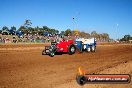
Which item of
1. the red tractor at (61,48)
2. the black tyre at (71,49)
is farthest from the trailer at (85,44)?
the red tractor at (61,48)

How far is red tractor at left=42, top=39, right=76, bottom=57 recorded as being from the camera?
15827 mm

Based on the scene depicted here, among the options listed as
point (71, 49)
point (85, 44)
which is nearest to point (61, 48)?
point (71, 49)

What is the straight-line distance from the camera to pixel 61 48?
16.7 m

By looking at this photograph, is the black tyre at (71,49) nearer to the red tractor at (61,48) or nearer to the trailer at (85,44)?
the red tractor at (61,48)

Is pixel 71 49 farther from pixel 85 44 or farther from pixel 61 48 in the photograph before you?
pixel 85 44

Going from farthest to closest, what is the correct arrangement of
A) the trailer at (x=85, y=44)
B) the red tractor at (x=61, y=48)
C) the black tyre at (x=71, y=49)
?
the trailer at (x=85, y=44)
the black tyre at (x=71, y=49)
the red tractor at (x=61, y=48)

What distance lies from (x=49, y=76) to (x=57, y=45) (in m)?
7.13

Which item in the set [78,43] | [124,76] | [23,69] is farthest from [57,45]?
[124,76]

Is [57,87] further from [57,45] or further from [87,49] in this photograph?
[87,49]

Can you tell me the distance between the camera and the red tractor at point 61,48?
1583 cm

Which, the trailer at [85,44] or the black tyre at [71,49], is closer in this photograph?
the black tyre at [71,49]

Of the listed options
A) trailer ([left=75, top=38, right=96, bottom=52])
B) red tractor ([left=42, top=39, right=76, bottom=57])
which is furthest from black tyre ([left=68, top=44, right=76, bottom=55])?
trailer ([left=75, top=38, right=96, bottom=52])

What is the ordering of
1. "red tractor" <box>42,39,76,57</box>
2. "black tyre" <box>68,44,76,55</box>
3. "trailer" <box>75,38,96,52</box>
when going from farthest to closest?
"trailer" <box>75,38,96,52</box>, "black tyre" <box>68,44,76,55</box>, "red tractor" <box>42,39,76,57</box>

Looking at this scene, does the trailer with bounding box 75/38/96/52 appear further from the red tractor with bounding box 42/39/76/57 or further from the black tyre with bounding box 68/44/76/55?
the red tractor with bounding box 42/39/76/57
